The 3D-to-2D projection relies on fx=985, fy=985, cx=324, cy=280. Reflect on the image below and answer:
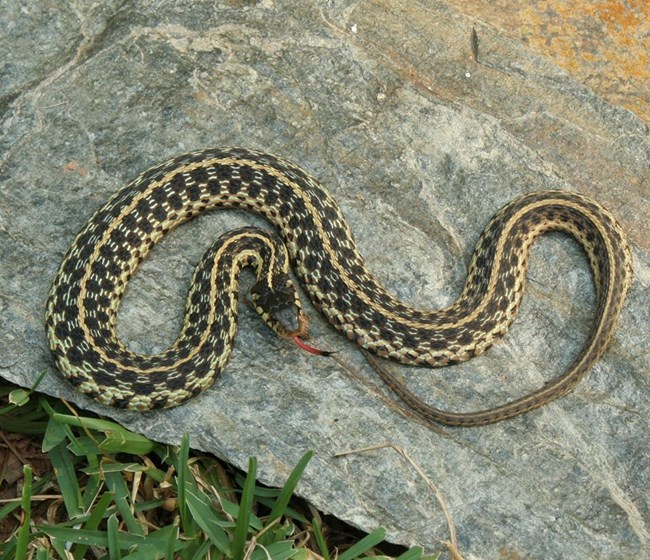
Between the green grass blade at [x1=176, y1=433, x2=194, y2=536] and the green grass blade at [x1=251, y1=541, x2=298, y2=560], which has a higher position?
the green grass blade at [x1=176, y1=433, x2=194, y2=536]

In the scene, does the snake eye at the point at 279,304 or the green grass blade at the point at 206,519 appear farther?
the snake eye at the point at 279,304

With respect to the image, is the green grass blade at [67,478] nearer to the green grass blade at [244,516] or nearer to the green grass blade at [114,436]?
the green grass blade at [114,436]

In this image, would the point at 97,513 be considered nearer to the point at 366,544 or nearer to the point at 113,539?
the point at 113,539

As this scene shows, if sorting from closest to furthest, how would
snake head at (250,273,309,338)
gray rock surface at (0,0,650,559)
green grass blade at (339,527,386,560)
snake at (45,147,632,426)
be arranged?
green grass blade at (339,527,386,560) < gray rock surface at (0,0,650,559) < snake at (45,147,632,426) < snake head at (250,273,309,338)

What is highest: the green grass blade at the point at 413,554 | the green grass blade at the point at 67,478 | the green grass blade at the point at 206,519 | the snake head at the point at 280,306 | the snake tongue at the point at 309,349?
the snake head at the point at 280,306

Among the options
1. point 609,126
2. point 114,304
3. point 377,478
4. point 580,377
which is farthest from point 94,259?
point 609,126

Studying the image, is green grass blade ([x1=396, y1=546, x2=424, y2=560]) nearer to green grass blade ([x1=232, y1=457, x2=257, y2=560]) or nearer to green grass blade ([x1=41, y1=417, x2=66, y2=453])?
green grass blade ([x1=232, y1=457, x2=257, y2=560])

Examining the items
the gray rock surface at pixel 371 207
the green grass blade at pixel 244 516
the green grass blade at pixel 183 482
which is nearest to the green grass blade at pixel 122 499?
the green grass blade at pixel 183 482

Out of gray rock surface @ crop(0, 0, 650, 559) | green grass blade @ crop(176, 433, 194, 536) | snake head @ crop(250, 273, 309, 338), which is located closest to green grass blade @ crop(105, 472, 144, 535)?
green grass blade @ crop(176, 433, 194, 536)
